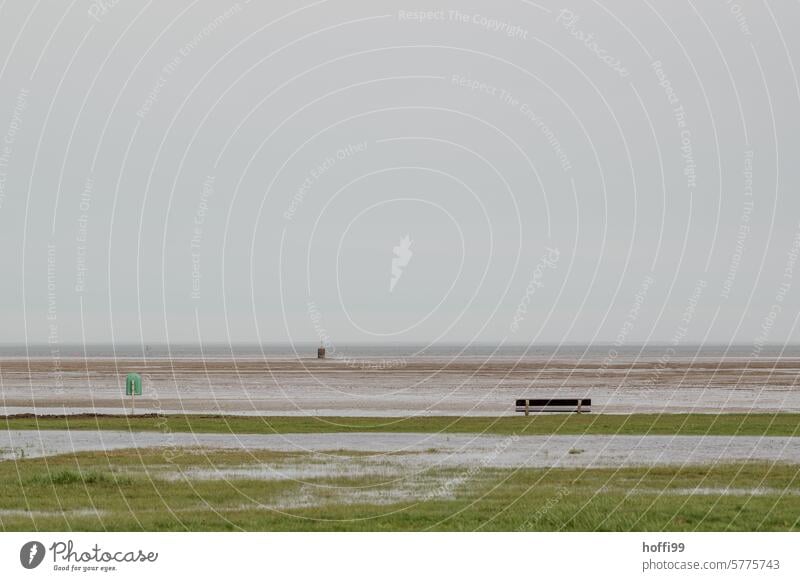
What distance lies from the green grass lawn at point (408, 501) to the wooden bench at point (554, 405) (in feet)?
88.4

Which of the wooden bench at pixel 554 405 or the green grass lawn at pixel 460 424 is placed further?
the wooden bench at pixel 554 405

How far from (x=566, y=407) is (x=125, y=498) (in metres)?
38.5

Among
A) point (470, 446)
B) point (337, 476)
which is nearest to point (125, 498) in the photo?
point (337, 476)

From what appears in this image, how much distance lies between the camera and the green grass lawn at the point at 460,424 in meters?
45.7

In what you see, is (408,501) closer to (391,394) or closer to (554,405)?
(554,405)

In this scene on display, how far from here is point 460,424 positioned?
49.8m

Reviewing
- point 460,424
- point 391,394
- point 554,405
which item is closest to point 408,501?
point 460,424

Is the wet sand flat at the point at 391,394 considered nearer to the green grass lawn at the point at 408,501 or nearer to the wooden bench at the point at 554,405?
the wooden bench at the point at 554,405

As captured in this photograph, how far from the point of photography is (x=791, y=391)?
85.4 meters

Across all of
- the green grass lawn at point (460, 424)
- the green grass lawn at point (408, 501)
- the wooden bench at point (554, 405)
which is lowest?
the green grass lawn at point (408, 501)

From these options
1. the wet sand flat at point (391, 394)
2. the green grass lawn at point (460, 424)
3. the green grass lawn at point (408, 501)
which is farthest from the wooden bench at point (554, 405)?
the green grass lawn at point (408, 501)

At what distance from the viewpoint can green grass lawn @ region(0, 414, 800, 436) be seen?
1797 inches

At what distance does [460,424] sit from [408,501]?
26.7m
